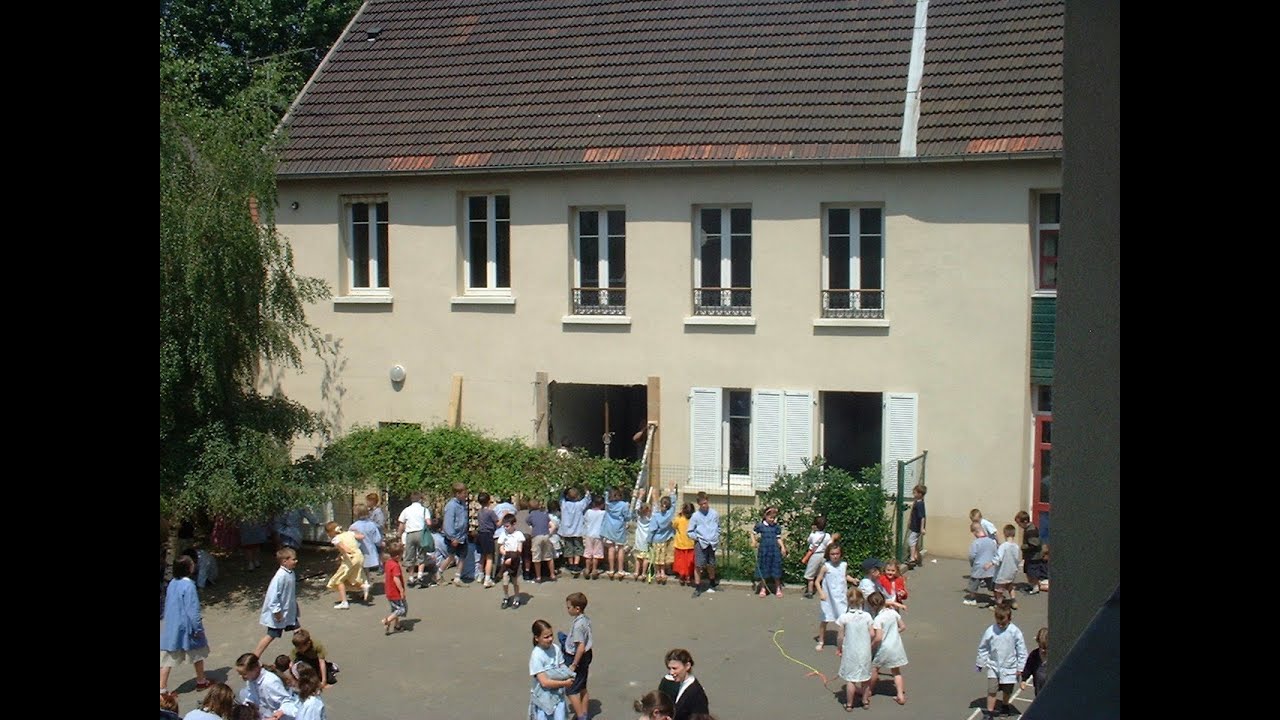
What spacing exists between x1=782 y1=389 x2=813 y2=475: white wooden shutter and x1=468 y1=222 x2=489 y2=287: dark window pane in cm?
605

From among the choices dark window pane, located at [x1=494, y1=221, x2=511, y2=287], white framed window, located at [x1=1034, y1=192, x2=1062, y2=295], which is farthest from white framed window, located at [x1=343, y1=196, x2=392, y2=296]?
white framed window, located at [x1=1034, y1=192, x2=1062, y2=295]

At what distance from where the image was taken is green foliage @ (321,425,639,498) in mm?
20031

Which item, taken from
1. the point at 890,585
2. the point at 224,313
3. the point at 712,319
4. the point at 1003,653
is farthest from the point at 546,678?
the point at 712,319

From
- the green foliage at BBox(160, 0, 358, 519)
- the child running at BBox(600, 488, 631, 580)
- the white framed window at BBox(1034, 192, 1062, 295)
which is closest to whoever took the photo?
the green foliage at BBox(160, 0, 358, 519)

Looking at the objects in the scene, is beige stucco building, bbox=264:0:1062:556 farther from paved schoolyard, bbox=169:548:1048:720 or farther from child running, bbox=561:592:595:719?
child running, bbox=561:592:595:719

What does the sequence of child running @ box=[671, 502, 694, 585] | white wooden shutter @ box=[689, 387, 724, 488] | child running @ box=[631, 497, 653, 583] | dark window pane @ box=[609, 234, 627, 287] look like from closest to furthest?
child running @ box=[671, 502, 694, 585], child running @ box=[631, 497, 653, 583], white wooden shutter @ box=[689, 387, 724, 488], dark window pane @ box=[609, 234, 627, 287]

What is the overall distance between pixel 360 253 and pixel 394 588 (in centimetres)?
968

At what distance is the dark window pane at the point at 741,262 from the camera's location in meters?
21.4

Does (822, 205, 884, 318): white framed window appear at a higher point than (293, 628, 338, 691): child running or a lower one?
higher

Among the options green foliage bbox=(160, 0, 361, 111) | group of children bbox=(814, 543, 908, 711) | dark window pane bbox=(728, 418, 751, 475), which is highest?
green foliage bbox=(160, 0, 361, 111)

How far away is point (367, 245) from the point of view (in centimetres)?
2369
